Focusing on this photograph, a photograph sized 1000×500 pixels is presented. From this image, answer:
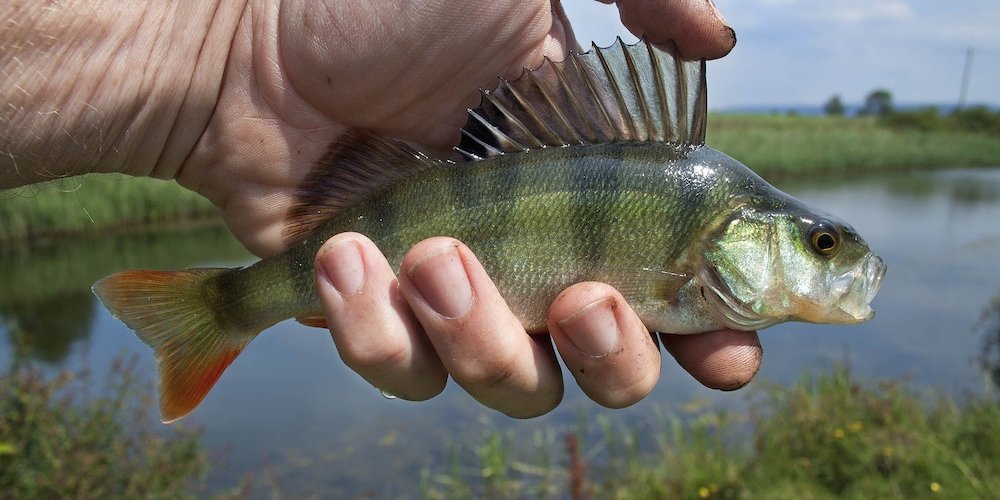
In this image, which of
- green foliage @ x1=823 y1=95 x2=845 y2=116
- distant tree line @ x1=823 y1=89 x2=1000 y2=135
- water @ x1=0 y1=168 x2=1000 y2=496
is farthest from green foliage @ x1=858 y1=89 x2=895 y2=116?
water @ x1=0 y1=168 x2=1000 y2=496

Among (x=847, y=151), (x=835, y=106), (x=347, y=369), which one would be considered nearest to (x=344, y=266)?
(x=347, y=369)

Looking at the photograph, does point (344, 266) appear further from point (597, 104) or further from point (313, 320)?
point (597, 104)

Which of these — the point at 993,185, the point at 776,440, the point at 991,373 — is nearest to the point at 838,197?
the point at 993,185

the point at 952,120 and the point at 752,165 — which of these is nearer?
the point at 752,165

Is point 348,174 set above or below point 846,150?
above

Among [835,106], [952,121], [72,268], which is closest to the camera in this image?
[72,268]

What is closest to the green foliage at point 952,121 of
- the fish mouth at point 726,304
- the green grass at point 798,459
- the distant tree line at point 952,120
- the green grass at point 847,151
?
the distant tree line at point 952,120

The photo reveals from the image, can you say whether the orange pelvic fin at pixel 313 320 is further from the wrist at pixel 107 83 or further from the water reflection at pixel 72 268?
the water reflection at pixel 72 268

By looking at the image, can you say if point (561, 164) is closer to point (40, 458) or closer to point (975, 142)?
point (40, 458)
